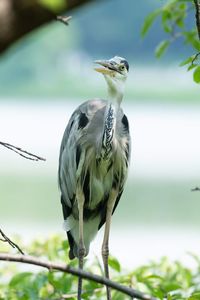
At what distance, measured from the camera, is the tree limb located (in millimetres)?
1335

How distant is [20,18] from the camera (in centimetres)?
135

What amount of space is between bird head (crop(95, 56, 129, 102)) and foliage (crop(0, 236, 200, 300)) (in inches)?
20.9

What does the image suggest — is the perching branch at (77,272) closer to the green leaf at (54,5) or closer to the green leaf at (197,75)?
the green leaf at (54,5)

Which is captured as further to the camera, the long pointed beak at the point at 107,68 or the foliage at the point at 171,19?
the long pointed beak at the point at 107,68

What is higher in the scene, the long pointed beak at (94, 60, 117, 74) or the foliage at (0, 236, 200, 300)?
the long pointed beak at (94, 60, 117, 74)

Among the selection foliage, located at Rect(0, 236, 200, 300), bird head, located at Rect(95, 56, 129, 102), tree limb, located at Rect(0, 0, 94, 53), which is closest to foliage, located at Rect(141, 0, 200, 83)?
bird head, located at Rect(95, 56, 129, 102)

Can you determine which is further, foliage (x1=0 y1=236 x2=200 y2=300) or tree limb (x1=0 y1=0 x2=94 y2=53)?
foliage (x1=0 y1=236 x2=200 y2=300)

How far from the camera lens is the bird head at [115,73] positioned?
2836mm

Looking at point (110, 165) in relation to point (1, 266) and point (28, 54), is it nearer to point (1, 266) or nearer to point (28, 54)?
point (1, 266)

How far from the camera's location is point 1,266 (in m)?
3.42

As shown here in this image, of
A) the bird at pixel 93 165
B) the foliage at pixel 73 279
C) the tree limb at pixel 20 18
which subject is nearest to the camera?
the tree limb at pixel 20 18

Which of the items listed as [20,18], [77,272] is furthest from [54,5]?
[77,272]

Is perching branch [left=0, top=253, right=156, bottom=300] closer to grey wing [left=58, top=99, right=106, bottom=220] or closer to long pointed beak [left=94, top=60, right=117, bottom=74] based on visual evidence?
long pointed beak [left=94, top=60, right=117, bottom=74]

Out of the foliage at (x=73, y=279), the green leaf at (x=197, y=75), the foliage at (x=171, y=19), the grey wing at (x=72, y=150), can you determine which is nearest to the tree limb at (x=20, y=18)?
the green leaf at (x=197, y=75)
